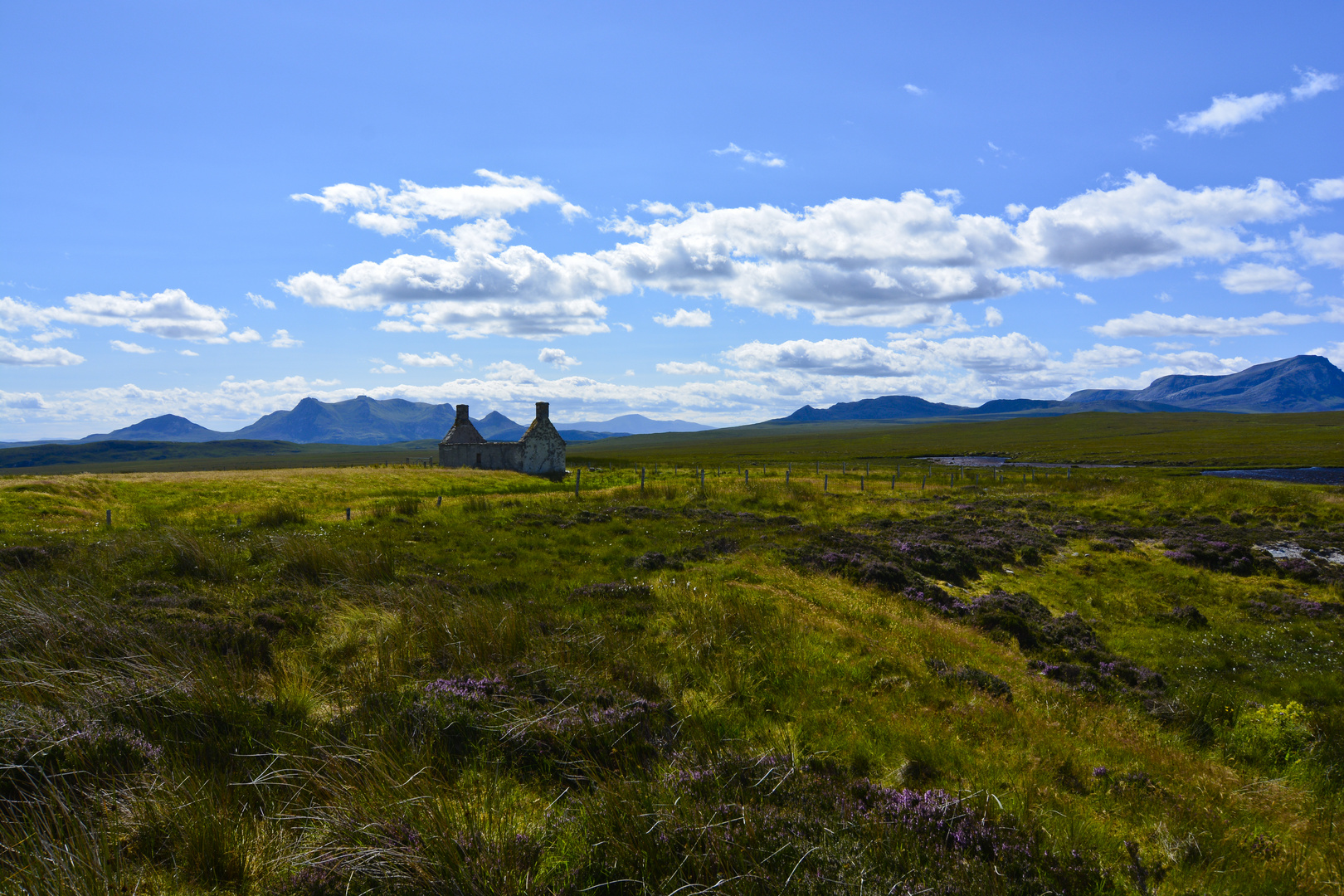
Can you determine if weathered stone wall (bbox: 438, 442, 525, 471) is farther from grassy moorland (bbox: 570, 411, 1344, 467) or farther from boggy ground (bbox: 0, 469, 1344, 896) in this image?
grassy moorland (bbox: 570, 411, 1344, 467)

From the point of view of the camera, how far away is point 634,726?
5965 mm

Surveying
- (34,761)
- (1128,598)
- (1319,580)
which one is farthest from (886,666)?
(1319,580)

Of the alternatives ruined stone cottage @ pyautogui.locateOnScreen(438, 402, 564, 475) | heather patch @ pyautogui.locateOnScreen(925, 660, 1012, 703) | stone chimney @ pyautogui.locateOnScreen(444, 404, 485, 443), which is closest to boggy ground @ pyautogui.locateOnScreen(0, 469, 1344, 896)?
heather patch @ pyautogui.locateOnScreen(925, 660, 1012, 703)

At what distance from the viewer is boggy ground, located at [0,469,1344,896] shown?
4105 millimetres

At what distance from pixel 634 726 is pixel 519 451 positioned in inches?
2130

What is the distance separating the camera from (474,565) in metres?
15.5

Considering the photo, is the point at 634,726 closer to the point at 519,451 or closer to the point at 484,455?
the point at 519,451

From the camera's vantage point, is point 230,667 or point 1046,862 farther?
point 230,667

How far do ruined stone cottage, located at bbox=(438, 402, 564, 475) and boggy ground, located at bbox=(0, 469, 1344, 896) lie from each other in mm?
40519

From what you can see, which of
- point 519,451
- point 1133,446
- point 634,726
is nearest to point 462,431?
point 519,451

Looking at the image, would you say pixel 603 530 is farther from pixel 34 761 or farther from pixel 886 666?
pixel 34 761

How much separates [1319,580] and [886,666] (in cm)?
1966

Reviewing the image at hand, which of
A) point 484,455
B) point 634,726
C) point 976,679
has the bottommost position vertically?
point 976,679

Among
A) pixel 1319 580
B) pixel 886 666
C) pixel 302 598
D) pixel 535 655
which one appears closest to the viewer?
pixel 535 655
